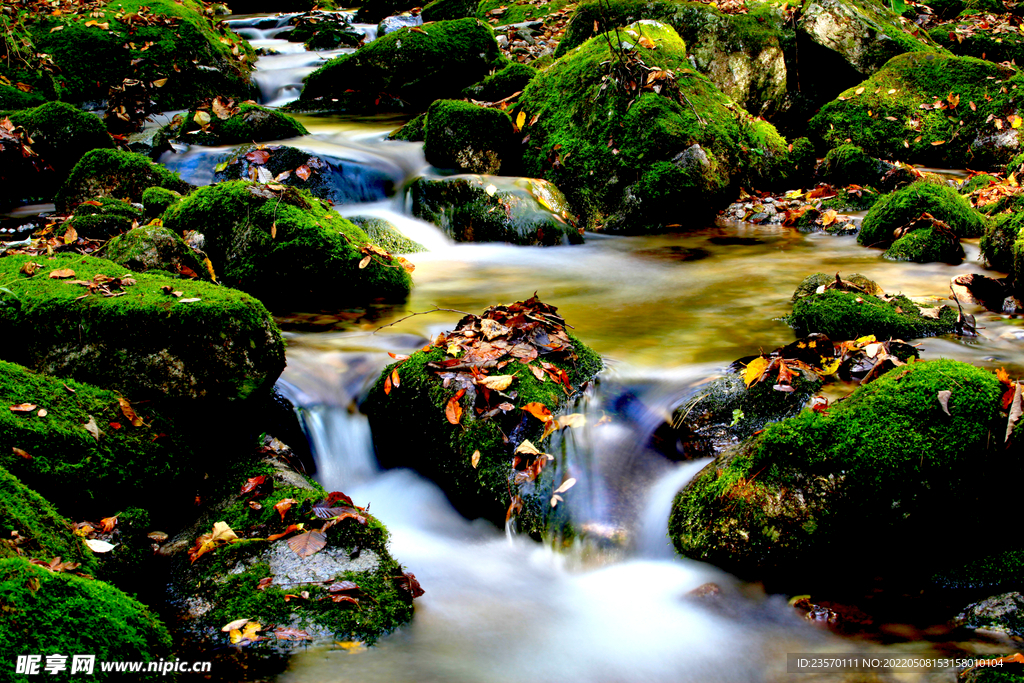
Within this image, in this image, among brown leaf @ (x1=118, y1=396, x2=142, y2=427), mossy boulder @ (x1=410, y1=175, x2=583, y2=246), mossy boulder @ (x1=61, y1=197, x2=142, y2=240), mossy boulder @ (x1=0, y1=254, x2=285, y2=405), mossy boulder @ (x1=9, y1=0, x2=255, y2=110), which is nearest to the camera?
brown leaf @ (x1=118, y1=396, x2=142, y2=427)

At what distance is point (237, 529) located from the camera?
129 inches

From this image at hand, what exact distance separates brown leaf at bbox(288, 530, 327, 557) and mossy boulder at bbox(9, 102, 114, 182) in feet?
25.6

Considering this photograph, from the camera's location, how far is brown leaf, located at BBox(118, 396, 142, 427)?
348cm

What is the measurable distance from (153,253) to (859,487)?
4.93m

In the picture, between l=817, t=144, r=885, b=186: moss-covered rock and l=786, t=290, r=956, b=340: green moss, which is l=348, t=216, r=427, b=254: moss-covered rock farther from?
l=817, t=144, r=885, b=186: moss-covered rock

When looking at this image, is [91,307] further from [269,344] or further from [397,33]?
[397,33]

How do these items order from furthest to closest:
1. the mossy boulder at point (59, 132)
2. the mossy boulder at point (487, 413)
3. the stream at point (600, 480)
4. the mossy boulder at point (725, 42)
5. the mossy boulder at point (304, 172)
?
the mossy boulder at point (725, 42)
the mossy boulder at point (59, 132)
the mossy boulder at point (304, 172)
the mossy boulder at point (487, 413)
the stream at point (600, 480)

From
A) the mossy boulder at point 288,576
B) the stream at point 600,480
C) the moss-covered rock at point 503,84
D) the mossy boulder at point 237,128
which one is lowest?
the stream at point 600,480

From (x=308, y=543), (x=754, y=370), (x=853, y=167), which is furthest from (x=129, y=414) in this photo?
(x=853, y=167)

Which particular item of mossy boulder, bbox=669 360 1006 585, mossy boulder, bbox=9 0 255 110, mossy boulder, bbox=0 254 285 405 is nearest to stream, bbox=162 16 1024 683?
mossy boulder, bbox=669 360 1006 585

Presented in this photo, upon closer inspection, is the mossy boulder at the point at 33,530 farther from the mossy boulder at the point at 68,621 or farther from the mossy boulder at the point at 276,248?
the mossy boulder at the point at 276,248

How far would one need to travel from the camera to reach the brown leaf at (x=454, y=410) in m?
4.03

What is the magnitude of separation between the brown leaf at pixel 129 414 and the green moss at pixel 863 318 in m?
4.55

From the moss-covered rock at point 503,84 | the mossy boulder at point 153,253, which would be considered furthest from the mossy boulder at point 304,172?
the mossy boulder at point 153,253
